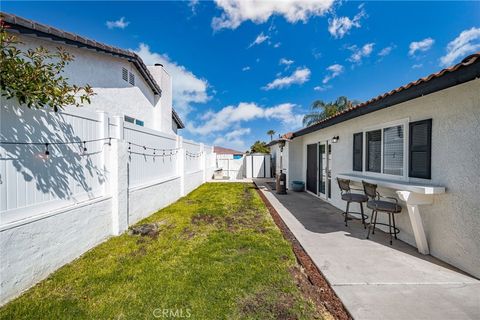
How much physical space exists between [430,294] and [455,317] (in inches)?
18.3

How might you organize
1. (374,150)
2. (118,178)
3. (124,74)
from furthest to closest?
(124,74) < (374,150) < (118,178)

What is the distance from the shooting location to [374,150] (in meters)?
6.12

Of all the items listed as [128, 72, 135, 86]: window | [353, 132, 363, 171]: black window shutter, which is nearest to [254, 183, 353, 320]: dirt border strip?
[353, 132, 363, 171]: black window shutter

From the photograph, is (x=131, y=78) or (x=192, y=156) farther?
(x=192, y=156)

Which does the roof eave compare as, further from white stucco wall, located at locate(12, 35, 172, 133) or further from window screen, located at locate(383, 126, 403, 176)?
white stucco wall, located at locate(12, 35, 172, 133)

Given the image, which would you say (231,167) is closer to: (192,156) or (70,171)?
(192,156)

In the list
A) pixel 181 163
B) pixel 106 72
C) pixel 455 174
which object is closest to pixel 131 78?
pixel 106 72

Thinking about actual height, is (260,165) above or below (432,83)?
below

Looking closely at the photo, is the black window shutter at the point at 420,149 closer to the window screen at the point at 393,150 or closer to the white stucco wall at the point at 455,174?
the white stucco wall at the point at 455,174

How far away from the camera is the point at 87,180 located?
169 inches

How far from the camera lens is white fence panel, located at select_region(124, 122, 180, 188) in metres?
5.93

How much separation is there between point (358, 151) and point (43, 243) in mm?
7884

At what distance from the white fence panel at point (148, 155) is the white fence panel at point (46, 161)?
1239mm

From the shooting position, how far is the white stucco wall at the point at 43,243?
9.04 ft
